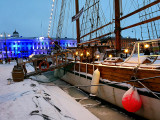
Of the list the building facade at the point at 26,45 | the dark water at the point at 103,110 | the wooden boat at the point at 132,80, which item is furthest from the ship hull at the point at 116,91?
the building facade at the point at 26,45

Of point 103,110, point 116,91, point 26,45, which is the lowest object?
point 103,110

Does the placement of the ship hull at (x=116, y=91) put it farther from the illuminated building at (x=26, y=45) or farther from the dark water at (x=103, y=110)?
the illuminated building at (x=26, y=45)

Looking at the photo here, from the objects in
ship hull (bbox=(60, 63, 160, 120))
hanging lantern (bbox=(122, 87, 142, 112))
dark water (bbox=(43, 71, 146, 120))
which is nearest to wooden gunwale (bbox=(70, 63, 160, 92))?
ship hull (bbox=(60, 63, 160, 120))

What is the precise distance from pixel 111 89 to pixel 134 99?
2117 millimetres

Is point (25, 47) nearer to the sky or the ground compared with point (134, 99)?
nearer to the sky

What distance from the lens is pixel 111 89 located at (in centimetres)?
717

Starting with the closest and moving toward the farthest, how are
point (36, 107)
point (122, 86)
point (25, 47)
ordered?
point (36, 107), point (122, 86), point (25, 47)

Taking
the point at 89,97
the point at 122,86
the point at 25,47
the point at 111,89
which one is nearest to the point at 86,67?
the point at 89,97

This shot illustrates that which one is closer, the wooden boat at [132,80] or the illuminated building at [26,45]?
the wooden boat at [132,80]

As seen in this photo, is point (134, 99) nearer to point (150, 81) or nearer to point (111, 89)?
point (150, 81)

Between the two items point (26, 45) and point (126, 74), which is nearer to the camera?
point (126, 74)

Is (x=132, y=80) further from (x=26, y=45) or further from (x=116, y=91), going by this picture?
(x=26, y=45)

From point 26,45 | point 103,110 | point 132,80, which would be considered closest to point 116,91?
point 103,110

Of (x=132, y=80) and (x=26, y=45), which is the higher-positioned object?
(x=26, y=45)
